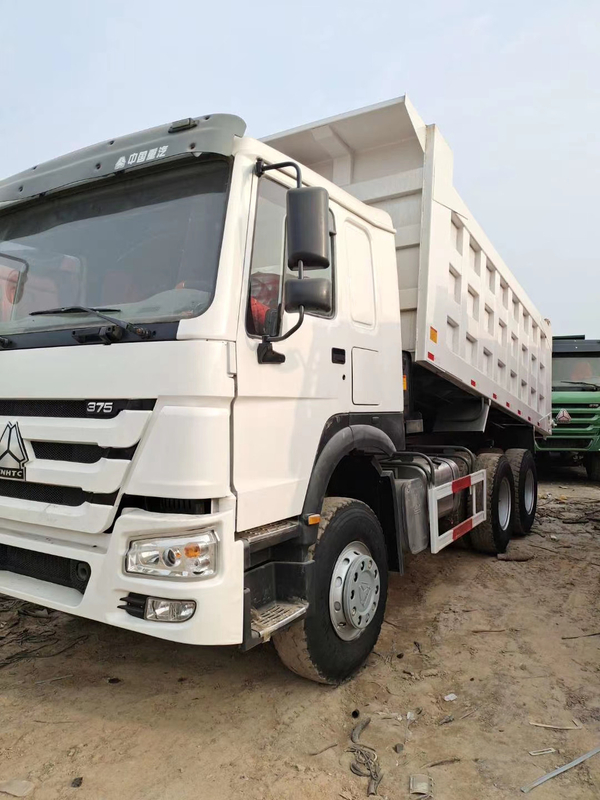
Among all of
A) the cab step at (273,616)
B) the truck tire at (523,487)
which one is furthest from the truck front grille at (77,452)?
the truck tire at (523,487)

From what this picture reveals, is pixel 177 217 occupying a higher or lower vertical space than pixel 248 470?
higher

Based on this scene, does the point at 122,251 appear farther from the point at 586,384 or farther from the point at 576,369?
the point at 576,369

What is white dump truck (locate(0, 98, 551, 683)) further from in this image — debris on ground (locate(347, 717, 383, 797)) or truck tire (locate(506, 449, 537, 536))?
truck tire (locate(506, 449, 537, 536))

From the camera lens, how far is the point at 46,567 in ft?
8.95

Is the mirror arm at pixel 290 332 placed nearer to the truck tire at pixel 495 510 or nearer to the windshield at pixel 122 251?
the windshield at pixel 122 251

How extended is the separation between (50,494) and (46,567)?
37 centimetres

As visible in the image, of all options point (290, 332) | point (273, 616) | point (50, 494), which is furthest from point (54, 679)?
point (290, 332)

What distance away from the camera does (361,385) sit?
3.35 metres

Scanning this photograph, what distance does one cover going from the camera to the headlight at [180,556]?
2.28 meters

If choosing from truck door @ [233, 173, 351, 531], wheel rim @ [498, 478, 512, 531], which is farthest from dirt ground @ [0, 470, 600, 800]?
wheel rim @ [498, 478, 512, 531]

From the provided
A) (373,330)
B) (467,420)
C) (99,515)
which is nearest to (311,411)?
(373,330)

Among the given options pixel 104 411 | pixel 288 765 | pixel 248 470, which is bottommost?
pixel 288 765

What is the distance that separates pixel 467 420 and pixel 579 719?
3.03m

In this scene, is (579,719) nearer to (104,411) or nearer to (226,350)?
(226,350)
